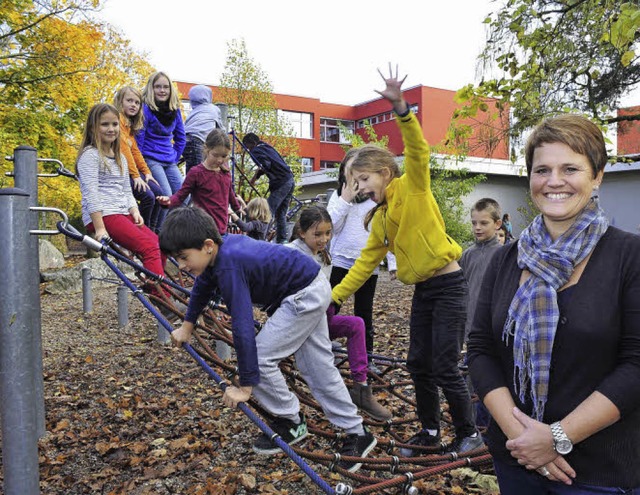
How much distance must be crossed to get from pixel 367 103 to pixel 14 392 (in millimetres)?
32368

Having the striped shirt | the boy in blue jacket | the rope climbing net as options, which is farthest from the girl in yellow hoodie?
the striped shirt

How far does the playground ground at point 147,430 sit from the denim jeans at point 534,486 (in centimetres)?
166

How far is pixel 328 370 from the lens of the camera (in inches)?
103

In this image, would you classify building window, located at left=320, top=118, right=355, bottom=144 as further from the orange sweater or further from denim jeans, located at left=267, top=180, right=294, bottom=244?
the orange sweater

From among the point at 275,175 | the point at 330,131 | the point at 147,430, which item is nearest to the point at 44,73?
the point at 275,175

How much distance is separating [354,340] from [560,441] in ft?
6.82

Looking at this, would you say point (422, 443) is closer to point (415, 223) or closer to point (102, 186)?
point (415, 223)

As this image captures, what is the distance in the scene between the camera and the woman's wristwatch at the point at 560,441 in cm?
131

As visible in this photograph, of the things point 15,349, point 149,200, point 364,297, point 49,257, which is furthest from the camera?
point 49,257

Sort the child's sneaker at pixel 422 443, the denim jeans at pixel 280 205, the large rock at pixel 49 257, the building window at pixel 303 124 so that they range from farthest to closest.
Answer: the building window at pixel 303 124 → the large rock at pixel 49 257 → the denim jeans at pixel 280 205 → the child's sneaker at pixel 422 443

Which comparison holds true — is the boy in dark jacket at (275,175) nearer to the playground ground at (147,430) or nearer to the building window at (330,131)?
the playground ground at (147,430)

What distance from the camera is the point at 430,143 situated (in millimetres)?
25969

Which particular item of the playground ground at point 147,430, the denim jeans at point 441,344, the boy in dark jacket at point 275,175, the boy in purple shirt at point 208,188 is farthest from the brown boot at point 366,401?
the boy in dark jacket at point 275,175

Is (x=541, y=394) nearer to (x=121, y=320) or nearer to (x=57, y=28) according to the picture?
(x=121, y=320)
